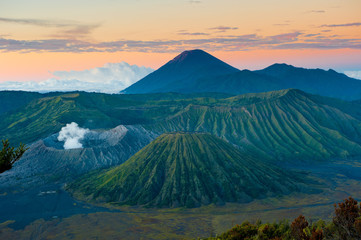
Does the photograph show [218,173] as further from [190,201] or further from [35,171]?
[35,171]

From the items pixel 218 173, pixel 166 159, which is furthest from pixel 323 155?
pixel 166 159

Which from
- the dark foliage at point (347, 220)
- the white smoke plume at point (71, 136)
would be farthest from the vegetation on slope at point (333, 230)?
the white smoke plume at point (71, 136)

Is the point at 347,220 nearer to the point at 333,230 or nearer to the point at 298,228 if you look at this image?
the point at 298,228

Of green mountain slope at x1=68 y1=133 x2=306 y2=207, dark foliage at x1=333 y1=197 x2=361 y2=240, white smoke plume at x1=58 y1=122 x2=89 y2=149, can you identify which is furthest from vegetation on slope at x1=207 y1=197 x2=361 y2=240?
white smoke plume at x1=58 y1=122 x2=89 y2=149

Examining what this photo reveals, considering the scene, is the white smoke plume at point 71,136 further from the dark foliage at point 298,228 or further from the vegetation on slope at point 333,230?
the dark foliage at point 298,228

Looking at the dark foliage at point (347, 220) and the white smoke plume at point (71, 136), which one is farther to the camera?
the white smoke plume at point (71, 136)

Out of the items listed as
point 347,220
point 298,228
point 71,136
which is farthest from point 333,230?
point 71,136
